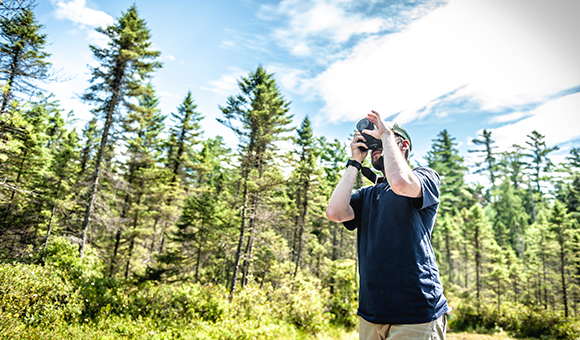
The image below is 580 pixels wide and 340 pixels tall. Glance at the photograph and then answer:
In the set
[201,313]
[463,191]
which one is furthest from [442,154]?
[201,313]

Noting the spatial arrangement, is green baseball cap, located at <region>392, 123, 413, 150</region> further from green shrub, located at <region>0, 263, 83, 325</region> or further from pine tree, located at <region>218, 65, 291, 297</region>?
pine tree, located at <region>218, 65, 291, 297</region>

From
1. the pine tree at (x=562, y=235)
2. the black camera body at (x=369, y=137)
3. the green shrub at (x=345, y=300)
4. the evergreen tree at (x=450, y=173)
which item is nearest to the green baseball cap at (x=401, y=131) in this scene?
→ the black camera body at (x=369, y=137)

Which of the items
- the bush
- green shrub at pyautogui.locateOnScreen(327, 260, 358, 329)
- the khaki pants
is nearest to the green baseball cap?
the khaki pants

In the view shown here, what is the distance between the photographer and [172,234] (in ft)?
62.3

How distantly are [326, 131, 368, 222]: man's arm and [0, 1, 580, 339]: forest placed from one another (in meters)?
5.71

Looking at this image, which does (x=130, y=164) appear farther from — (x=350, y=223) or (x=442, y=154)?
(x=442, y=154)

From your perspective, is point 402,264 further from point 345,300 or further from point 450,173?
point 450,173

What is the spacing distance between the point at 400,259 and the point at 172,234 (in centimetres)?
1995

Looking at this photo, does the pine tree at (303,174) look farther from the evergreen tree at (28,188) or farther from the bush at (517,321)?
the evergreen tree at (28,188)

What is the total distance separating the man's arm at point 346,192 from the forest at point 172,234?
5712 millimetres

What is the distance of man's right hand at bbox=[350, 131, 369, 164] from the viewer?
1.95 meters

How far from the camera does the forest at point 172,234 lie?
22.4 feet

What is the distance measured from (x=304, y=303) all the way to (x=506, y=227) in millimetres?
40839

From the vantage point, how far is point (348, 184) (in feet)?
6.40
